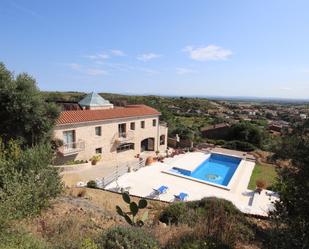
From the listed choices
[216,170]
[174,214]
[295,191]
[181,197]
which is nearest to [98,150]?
[181,197]

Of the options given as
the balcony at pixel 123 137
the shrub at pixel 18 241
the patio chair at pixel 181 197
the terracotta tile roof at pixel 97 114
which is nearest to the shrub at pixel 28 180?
the shrub at pixel 18 241

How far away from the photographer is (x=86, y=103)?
3384cm

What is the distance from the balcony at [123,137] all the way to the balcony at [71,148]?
15.7 feet

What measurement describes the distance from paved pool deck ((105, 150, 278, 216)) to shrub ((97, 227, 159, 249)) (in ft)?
37.9

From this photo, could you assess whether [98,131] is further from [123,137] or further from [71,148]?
[71,148]

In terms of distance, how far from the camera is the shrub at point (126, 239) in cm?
686

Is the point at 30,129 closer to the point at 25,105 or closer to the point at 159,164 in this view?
the point at 25,105

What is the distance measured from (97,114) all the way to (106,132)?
230cm

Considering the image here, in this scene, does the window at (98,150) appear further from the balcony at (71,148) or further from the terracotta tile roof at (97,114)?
the terracotta tile roof at (97,114)

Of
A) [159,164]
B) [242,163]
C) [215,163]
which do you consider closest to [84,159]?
[159,164]

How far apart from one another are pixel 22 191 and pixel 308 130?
927 cm

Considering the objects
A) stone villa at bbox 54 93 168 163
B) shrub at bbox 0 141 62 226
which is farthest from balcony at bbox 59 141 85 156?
shrub at bbox 0 141 62 226

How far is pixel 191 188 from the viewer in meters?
21.2

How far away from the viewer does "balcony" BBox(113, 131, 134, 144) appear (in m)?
29.9
